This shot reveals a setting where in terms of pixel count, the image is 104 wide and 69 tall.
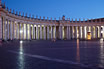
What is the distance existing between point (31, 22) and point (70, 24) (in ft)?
119

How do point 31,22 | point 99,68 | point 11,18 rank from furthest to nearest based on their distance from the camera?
point 31,22 < point 11,18 < point 99,68

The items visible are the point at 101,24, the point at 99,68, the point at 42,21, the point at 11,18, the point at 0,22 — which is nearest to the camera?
the point at 99,68

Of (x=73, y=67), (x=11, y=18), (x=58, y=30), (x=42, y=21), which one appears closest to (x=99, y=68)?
(x=73, y=67)

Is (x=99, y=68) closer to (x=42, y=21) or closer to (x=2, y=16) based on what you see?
(x=2, y=16)

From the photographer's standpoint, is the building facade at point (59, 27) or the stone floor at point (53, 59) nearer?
the stone floor at point (53, 59)

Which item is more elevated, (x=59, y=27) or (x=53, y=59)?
(x=59, y=27)

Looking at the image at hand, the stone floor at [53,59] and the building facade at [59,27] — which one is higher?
the building facade at [59,27]

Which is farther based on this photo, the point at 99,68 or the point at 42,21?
the point at 42,21

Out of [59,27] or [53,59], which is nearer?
[53,59]

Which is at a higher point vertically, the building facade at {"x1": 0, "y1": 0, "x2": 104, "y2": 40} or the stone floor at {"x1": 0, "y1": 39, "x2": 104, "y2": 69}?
the building facade at {"x1": 0, "y1": 0, "x2": 104, "y2": 40}

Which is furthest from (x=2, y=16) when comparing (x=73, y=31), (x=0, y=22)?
(x=73, y=31)

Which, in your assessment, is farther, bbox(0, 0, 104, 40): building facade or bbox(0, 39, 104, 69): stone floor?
bbox(0, 0, 104, 40): building facade

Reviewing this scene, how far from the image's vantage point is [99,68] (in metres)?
11.0

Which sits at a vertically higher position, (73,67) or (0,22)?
(0,22)
